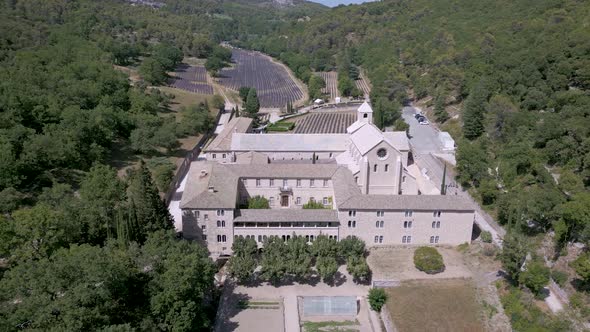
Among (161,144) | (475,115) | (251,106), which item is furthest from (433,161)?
(161,144)

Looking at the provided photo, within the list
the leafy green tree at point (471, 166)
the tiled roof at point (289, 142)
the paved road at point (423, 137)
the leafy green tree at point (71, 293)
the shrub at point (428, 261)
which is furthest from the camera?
the paved road at point (423, 137)

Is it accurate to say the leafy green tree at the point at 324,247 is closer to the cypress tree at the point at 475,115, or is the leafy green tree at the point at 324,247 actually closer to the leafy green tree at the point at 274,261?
the leafy green tree at the point at 274,261

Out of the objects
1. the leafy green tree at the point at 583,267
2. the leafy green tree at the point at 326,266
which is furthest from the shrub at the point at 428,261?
the leafy green tree at the point at 583,267

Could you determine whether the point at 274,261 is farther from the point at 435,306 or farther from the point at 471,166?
the point at 471,166

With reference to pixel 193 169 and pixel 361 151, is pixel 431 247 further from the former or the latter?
pixel 193 169

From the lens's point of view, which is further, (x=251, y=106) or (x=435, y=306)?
(x=251, y=106)

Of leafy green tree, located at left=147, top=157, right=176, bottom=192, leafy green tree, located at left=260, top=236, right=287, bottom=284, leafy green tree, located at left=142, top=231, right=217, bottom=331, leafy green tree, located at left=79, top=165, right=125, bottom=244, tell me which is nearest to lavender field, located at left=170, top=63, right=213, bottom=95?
leafy green tree, located at left=147, top=157, right=176, bottom=192

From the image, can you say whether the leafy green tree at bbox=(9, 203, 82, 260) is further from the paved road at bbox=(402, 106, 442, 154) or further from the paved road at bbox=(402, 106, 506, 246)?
the paved road at bbox=(402, 106, 442, 154)
